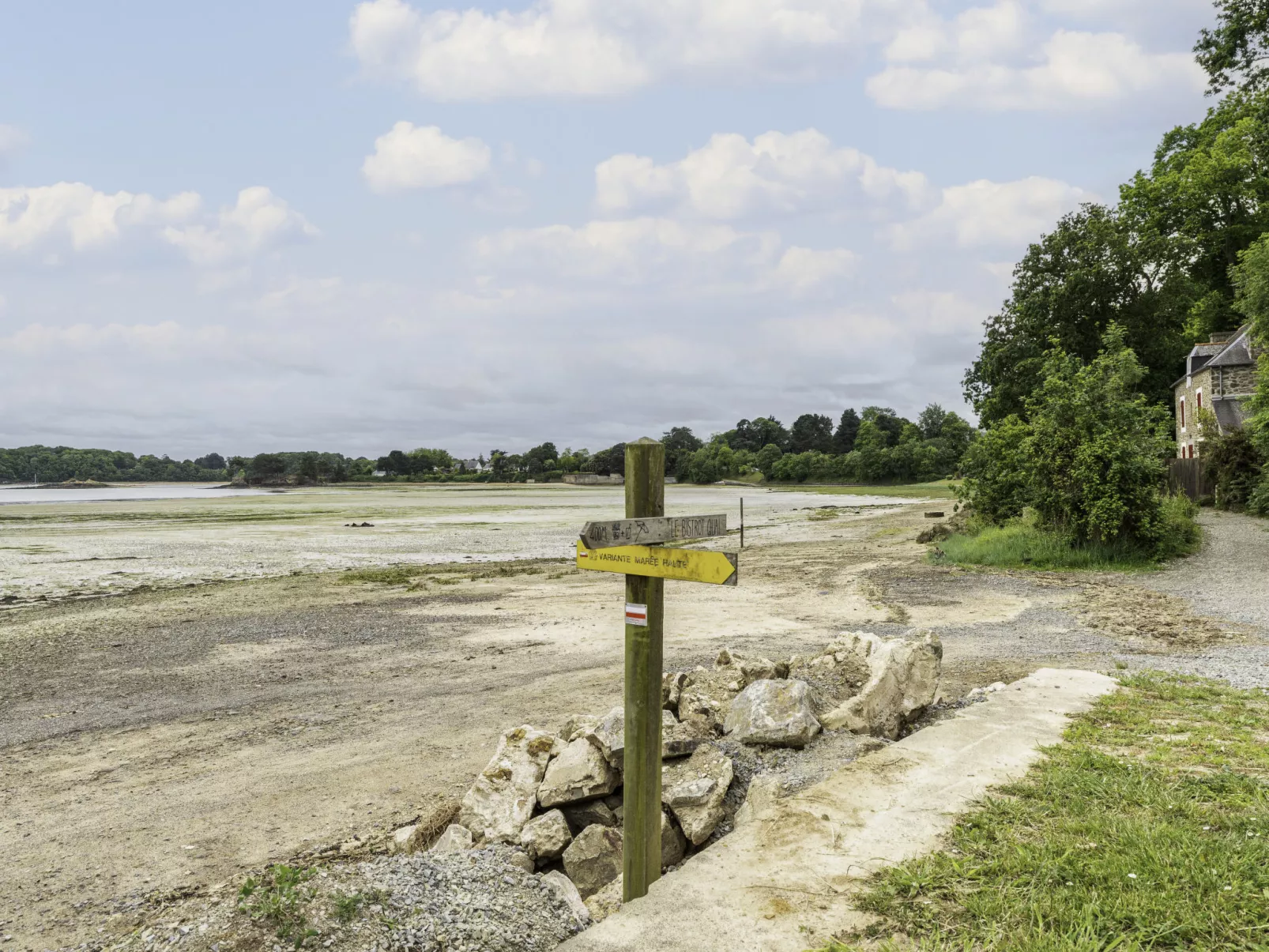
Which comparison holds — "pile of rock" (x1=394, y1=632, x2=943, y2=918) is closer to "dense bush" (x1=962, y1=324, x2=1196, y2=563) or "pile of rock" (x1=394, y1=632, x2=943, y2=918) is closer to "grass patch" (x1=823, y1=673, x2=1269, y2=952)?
"grass patch" (x1=823, y1=673, x2=1269, y2=952)

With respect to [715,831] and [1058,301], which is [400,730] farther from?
[1058,301]

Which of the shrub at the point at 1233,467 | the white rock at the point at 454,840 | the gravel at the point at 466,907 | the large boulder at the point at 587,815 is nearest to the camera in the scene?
the gravel at the point at 466,907

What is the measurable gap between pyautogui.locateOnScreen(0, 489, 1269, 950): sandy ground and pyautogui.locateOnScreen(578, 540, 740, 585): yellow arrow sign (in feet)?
10.6

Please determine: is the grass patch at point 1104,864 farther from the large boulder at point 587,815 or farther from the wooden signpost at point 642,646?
the large boulder at point 587,815

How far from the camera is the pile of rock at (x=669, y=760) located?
4906 millimetres

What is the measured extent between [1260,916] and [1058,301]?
38.1m

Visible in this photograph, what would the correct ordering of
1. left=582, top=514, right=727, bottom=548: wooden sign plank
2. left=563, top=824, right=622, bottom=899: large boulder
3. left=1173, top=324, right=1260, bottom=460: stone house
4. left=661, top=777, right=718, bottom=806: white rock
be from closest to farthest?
left=582, top=514, right=727, bottom=548: wooden sign plank
left=563, top=824, right=622, bottom=899: large boulder
left=661, top=777, right=718, bottom=806: white rock
left=1173, top=324, right=1260, bottom=460: stone house

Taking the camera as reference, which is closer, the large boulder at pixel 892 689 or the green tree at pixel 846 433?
the large boulder at pixel 892 689

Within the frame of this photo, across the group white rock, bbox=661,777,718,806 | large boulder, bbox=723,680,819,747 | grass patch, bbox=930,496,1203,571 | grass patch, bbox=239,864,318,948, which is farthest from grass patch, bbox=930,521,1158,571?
→ grass patch, bbox=239,864,318,948

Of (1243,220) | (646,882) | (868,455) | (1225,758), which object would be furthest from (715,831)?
(868,455)

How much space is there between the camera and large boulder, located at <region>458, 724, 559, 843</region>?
5.21 meters

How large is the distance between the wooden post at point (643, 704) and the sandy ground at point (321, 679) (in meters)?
2.61

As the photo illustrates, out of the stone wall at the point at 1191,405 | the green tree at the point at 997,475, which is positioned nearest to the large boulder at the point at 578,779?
the green tree at the point at 997,475

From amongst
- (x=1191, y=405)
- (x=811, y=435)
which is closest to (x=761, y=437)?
(x=811, y=435)
